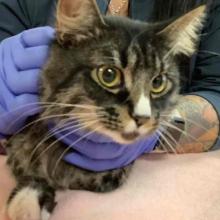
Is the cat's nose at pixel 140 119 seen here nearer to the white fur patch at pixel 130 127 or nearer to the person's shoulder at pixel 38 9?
the white fur patch at pixel 130 127

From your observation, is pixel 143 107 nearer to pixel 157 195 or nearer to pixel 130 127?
pixel 130 127

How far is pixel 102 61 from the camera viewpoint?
0.84 metres

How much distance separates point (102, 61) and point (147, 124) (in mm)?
138

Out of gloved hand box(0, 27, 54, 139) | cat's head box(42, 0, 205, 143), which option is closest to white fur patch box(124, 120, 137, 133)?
cat's head box(42, 0, 205, 143)

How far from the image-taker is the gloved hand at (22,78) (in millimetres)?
952

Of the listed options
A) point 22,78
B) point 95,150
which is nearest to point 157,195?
point 95,150

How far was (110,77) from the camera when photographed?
2.72 feet

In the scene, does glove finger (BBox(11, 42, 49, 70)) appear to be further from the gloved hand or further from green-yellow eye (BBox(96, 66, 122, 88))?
green-yellow eye (BBox(96, 66, 122, 88))

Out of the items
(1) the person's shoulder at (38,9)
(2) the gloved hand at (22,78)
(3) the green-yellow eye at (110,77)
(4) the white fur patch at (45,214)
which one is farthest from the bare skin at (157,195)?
(1) the person's shoulder at (38,9)

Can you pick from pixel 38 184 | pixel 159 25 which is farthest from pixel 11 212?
pixel 159 25

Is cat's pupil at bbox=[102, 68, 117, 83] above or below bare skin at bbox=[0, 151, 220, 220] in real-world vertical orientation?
above

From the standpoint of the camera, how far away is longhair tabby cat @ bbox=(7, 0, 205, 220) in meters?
0.83

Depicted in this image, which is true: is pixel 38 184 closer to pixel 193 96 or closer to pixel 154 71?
pixel 154 71

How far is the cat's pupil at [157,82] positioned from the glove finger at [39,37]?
0.75 feet
